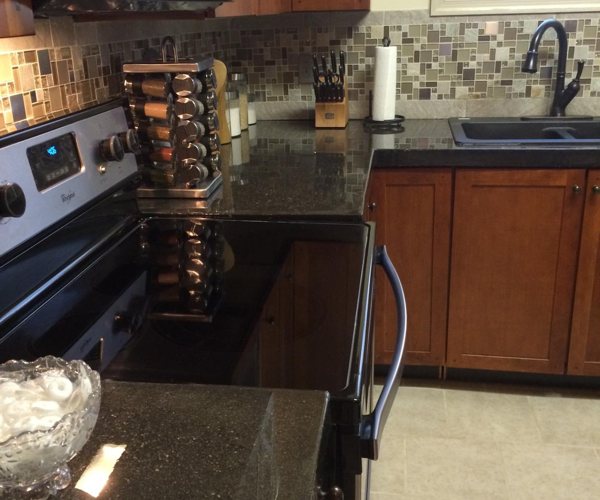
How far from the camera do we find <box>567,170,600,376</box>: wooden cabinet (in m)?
2.06

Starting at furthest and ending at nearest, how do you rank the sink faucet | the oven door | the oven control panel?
the sink faucet → the oven control panel → the oven door

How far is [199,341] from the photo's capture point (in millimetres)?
887

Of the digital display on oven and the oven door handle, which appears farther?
the digital display on oven

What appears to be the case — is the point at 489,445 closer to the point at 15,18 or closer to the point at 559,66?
the point at 559,66

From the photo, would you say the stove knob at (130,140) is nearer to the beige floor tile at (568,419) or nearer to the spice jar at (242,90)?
the spice jar at (242,90)

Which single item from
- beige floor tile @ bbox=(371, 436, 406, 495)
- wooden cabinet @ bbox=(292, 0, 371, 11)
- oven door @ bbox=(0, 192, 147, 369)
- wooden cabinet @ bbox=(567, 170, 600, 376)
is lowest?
beige floor tile @ bbox=(371, 436, 406, 495)

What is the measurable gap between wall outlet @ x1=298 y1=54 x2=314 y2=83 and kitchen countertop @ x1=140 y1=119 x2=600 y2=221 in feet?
0.58

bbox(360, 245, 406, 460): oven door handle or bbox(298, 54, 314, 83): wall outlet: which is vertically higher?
bbox(298, 54, 314, 83): wall outlet

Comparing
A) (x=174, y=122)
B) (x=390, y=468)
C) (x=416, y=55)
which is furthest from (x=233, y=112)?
(x=390, y=468)

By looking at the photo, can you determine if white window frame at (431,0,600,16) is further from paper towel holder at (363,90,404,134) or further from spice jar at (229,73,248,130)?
spice jar at (229,73,248,130)

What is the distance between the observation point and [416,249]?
223 centimetres

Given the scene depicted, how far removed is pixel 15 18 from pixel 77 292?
0.48 m

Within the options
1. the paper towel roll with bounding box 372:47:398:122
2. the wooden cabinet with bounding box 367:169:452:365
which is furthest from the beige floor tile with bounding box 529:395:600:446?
the paper towel roll with bounding box 372:47:398:122

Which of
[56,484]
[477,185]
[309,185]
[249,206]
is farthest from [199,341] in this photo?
[477,185]
